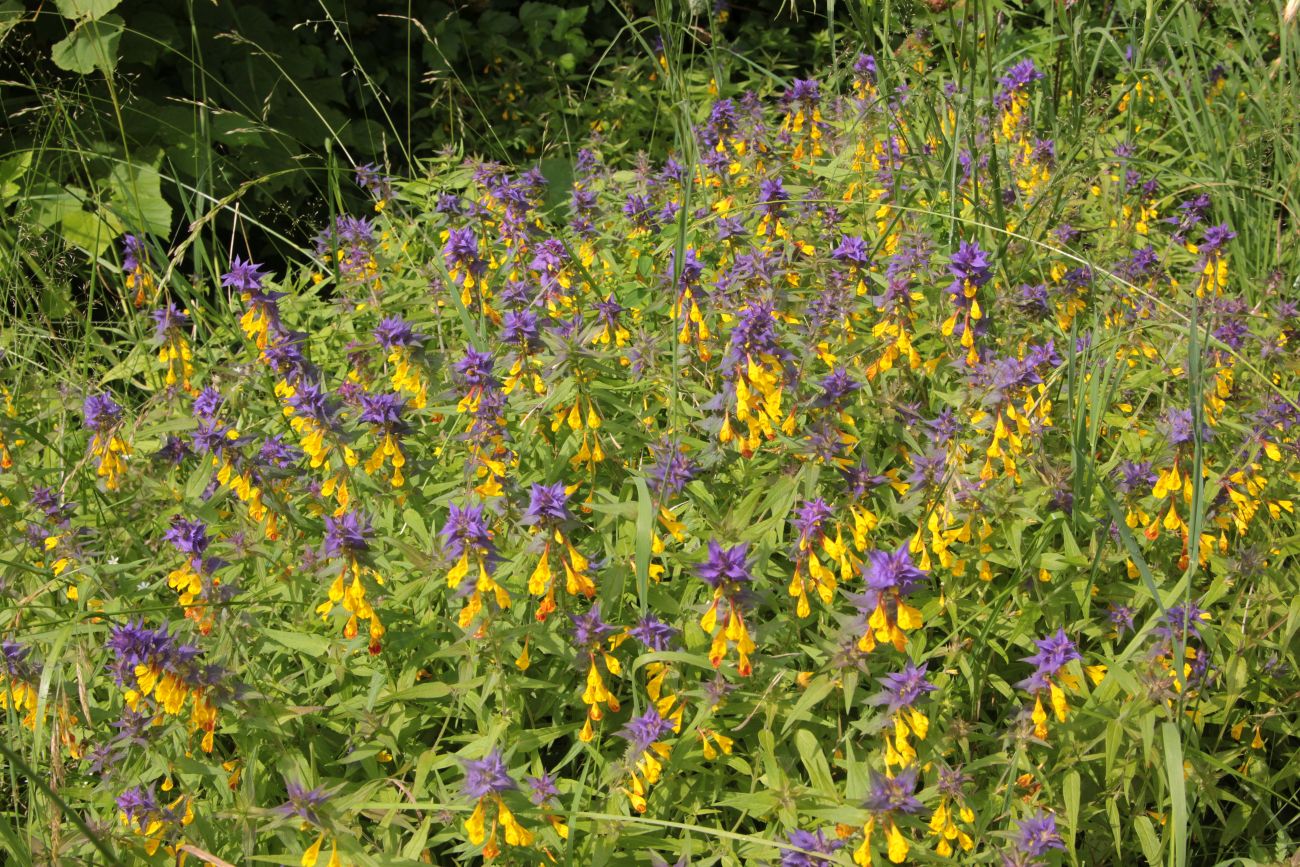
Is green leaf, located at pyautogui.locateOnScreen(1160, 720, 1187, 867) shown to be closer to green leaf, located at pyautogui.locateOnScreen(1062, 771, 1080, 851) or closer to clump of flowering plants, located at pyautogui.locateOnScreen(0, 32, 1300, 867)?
clump of flowering plants, located at pyautogui.locateOnScreen(0, 32, 1300, 867)

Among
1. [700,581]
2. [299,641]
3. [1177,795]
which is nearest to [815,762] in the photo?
[700,581]

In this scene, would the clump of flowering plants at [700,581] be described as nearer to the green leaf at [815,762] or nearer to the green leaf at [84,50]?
the green leaf at [815,762]

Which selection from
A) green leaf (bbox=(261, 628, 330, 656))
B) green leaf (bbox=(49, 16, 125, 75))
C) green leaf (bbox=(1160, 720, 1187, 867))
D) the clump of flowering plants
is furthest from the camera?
green leaf (bbox=(49, 16, 125, 75))

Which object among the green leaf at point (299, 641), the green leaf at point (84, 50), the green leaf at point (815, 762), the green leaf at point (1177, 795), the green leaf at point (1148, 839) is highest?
the green leaf at point (84, 50)

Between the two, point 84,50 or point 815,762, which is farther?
point 84,50

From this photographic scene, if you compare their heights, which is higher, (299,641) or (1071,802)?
(299,641)

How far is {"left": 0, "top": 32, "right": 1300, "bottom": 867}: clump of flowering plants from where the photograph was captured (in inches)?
80.1

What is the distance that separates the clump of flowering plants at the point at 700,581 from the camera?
2035 mm

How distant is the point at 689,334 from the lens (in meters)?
2.61

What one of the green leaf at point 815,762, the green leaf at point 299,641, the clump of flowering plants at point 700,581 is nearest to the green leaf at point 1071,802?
the clump of flowering plants at point 700,581

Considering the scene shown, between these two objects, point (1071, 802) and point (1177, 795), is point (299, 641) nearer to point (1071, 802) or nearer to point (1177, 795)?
point (1071, 802)

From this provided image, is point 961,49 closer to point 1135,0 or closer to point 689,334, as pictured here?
point 689,334

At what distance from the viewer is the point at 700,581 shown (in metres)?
2.35

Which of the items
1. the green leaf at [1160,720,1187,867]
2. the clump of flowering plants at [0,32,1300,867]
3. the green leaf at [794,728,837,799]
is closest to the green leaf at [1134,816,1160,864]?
the clump of flowering plants at [0,32,1300,867]
